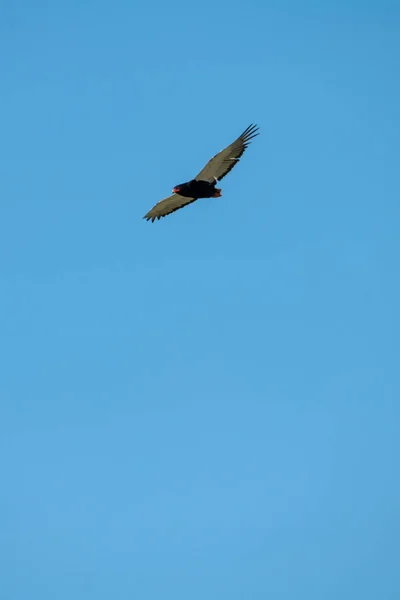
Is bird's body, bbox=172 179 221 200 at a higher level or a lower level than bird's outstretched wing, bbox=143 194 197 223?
lower

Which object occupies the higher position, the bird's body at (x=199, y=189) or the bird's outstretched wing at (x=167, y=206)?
the bird's outstretched wing at (x=167, y=206)

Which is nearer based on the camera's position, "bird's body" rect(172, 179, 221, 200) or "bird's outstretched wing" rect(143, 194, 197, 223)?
"bird's body" rect(172, 179, 221, 200)

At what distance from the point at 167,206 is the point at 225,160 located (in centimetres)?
418

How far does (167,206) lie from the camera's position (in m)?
55.2

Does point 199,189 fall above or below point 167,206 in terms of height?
below

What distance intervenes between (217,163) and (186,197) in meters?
2.68

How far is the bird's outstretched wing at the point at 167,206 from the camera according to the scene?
2153 inches

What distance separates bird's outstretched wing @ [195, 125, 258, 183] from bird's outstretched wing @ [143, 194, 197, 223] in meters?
2.20

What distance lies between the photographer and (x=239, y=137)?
52.1 metres

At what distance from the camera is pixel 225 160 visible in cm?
5225

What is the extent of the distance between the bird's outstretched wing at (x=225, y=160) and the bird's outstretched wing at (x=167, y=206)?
7.23 ft

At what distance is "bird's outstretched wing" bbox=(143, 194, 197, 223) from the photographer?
54.7 m

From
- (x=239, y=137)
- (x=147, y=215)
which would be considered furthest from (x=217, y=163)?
(x=147, y=215)

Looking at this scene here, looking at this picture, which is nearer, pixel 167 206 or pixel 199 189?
pixel 199 189
